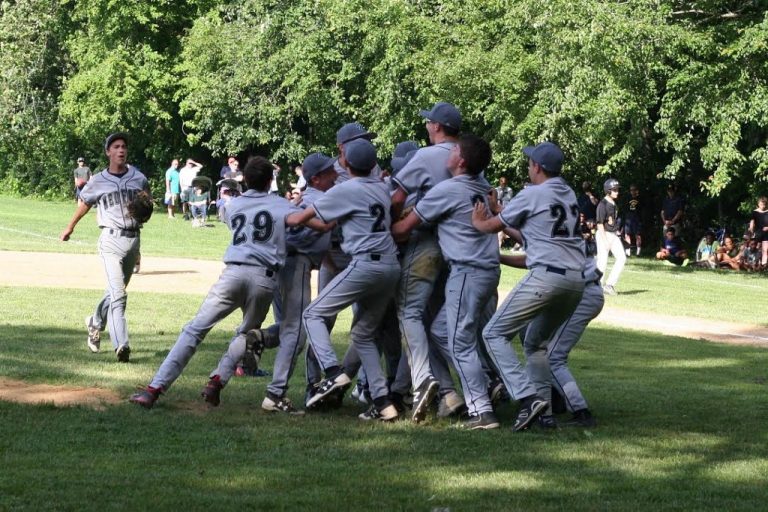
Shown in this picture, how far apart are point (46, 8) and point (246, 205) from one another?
42.9 m

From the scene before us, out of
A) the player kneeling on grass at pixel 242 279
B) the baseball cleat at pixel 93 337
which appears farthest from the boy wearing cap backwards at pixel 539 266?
the baseball cleat at pixel 93 337

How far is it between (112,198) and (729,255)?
21.8 meters

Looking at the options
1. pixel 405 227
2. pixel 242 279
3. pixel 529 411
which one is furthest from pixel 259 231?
pixel 529 411

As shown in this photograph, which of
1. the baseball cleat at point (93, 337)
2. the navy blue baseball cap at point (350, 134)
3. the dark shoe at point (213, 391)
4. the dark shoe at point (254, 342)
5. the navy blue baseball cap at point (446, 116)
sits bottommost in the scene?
the baseball cleat at point (93, 337)

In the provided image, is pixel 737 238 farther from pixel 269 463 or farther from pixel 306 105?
pixel 269 463

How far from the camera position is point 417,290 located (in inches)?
356

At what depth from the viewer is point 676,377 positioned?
39.9 feet

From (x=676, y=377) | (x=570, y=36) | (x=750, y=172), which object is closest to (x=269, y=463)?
(x=676, y=377)

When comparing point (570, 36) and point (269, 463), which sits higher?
point (570, 36)

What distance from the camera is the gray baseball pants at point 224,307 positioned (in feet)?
29.4

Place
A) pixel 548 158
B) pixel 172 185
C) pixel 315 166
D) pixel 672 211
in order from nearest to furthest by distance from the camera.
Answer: pixel 548 158 < pixel 315 166 < pixel 672 211 < pixel 172 185

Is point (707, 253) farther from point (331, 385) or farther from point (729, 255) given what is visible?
point (331, 385)

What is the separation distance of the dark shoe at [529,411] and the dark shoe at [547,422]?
16 centimetres

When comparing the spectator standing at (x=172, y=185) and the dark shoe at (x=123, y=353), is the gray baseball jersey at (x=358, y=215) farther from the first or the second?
the spectator standing at (x=172, y=185)
